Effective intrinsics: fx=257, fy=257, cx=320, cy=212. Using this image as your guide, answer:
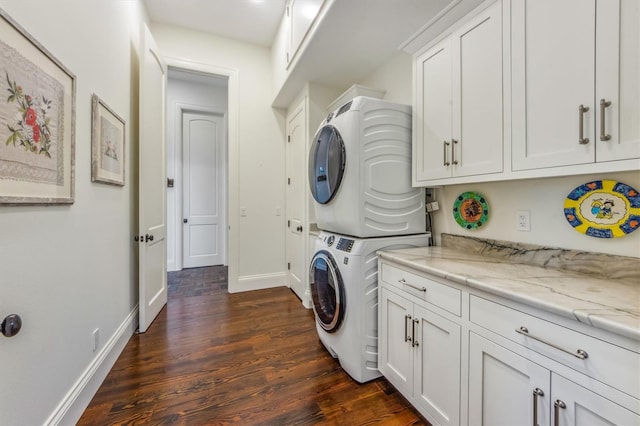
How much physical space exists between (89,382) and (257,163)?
2.51m

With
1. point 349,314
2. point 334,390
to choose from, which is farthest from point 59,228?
point 334,390

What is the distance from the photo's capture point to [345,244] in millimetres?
1729

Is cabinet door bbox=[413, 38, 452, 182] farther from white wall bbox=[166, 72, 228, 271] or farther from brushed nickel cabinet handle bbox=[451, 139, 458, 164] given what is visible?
white wall bbox=[166, 72, 228, 271]

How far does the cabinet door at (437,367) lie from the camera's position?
3.76 feet

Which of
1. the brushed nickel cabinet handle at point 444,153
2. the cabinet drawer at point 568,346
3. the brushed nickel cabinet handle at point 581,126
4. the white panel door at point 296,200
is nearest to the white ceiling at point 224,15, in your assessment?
the white panel door at point 296,200

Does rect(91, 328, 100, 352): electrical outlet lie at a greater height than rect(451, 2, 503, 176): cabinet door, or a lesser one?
lesser

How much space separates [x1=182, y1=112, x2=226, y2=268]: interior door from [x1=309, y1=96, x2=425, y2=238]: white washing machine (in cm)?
321

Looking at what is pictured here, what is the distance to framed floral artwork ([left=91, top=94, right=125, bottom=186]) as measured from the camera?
5.19 ft

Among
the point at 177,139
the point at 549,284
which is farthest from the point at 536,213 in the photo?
the point at 177,139

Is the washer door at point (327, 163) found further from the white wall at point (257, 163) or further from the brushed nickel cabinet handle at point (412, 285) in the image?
the white wall at point (257, 163)

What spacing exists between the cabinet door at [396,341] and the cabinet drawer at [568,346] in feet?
1.56

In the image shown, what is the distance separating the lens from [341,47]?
6.92 ft

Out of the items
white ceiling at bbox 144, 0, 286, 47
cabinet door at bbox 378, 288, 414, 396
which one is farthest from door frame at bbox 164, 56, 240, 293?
cabinet door at bbox 378, 288, 414, 396

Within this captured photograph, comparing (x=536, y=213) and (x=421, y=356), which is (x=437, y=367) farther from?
(x=536, y=213)
